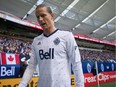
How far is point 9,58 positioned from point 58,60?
228 cm

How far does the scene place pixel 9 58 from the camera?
4.13 meters

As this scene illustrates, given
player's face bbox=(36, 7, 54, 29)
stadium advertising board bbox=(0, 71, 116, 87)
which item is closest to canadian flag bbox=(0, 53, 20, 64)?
stadium advertising board bbox=(0, 71, 116, 87)

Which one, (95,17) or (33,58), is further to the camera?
(95,17)

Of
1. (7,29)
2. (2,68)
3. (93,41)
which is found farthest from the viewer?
(93,41)

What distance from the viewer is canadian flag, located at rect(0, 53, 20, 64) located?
3.97m

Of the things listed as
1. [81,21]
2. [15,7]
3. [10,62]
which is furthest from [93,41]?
[10,62]

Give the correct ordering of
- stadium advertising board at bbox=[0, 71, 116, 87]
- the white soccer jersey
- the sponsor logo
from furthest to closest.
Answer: stadium advertising board at bbox=[0, 71, 116, 87], the sponsor logo, the white soccer jersey

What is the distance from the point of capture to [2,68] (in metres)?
3.91

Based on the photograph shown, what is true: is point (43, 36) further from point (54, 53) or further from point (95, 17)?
point (95, 17)

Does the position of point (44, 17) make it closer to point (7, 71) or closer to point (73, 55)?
point (73, 55)

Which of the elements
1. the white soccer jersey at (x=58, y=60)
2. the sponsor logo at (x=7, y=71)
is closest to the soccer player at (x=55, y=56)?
the white soccer jersey at (x=58, y=60)

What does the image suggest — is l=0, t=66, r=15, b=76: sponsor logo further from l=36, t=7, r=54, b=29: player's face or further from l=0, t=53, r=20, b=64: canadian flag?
l=36, t=7, r=54, b=29: player's face

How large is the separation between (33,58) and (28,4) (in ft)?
67.8

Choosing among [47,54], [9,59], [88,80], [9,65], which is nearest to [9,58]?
[9,59]
